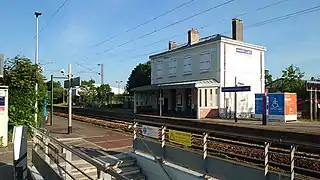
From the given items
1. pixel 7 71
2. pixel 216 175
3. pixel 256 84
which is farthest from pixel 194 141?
pixel 256 84

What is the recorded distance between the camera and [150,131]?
1097cm

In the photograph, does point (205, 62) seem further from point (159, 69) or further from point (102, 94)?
point (102, 94)

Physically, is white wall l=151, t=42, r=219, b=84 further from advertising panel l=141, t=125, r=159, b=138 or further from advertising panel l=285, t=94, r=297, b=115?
advertising panel l=141, t=125, r=159, b=138

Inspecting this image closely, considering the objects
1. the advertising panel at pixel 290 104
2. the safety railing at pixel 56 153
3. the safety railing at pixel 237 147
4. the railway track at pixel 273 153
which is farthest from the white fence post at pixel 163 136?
the advertising panel at pixel 290 104

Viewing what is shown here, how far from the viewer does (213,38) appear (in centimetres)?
3516

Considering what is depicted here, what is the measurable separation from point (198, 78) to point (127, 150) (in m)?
25.1

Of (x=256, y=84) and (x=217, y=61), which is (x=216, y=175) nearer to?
(x=217, y=61)

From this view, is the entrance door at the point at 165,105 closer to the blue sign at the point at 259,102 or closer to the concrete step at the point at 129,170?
the blue sign at the point at 259,102

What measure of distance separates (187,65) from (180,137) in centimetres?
2937

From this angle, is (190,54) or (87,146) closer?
(87,146)

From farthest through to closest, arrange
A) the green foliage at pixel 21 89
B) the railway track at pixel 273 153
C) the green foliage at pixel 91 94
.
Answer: the green foliage at pixel 91 94 < the green foliage at pixel 21 89 < the railway track at pixel 273 153

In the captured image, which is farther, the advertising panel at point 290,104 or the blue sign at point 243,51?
the blue sign at point 243,51

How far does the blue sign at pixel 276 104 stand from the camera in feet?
82.0

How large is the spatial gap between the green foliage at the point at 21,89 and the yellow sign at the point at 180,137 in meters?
7.44
